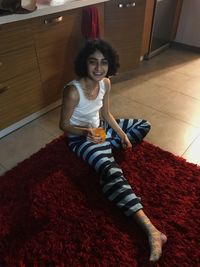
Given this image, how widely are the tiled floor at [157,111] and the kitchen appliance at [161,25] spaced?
0.57 feet

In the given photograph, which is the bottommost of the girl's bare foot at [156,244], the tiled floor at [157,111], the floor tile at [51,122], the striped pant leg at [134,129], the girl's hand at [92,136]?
the floor tile at [51,122]

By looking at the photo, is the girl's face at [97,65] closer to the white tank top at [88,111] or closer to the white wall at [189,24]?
the white tank top at [88,111]

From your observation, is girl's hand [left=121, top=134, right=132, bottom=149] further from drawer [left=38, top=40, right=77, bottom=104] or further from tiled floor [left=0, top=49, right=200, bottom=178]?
drawer [left=38, top=40, right=77, bottom=104]

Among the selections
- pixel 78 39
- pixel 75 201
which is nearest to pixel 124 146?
pixel 75 201

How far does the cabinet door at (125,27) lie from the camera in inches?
73.8

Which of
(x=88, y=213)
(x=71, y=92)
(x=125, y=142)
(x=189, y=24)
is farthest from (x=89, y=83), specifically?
(x=189, y=24)

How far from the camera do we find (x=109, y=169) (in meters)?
1.20

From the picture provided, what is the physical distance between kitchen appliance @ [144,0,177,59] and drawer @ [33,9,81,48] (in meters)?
1.04

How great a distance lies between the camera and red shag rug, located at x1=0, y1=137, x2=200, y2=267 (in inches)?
40.4

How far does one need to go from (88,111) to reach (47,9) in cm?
65

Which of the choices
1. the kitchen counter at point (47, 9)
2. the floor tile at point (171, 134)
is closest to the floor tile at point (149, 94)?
the floor tile at point (171, 134)

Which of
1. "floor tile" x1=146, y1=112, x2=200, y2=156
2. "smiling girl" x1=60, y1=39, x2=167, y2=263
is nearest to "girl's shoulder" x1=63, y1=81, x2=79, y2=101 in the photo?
"smiling girl" x1=60, y1=39, x2=167, y2=263

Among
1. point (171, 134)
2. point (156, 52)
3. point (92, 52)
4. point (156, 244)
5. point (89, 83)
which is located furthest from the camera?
point (156, 52)

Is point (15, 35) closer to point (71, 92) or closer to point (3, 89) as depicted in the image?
point (3, 89)
